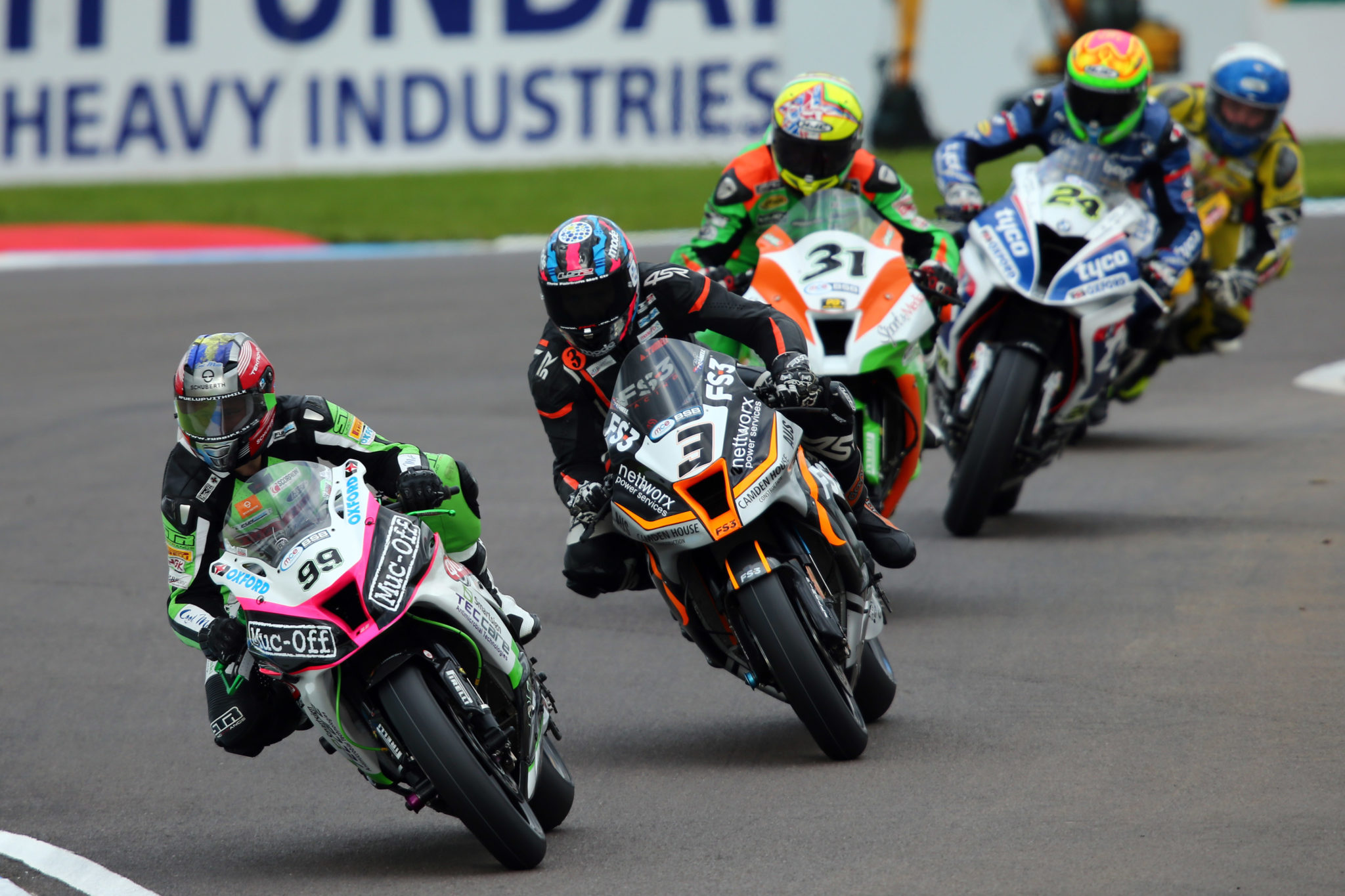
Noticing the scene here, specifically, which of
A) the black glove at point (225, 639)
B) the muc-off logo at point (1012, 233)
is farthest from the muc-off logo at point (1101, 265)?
the black glove at point (225, 639)

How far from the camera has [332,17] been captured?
25.2 metres

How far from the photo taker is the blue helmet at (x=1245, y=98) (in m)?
11.1

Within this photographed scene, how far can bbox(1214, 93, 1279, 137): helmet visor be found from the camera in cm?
1120

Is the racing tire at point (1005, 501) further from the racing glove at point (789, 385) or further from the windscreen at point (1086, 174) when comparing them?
the racing glove at point (789, 385)

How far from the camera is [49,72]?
25281 millimetres

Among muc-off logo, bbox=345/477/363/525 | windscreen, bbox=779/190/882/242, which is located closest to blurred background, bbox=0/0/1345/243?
windscreen, bbox=779/190/882/242

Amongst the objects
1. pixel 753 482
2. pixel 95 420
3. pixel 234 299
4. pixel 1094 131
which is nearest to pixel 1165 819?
pixel 753 482

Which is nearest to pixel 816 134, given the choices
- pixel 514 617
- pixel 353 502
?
pixel 514 617

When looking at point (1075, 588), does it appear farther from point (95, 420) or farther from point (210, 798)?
point (95, 420)

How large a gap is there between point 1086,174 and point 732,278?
2128 millimetres

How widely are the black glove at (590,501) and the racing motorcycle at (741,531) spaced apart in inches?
2.3

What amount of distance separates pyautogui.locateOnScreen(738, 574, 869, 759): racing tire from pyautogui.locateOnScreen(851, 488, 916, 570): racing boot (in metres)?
0.72

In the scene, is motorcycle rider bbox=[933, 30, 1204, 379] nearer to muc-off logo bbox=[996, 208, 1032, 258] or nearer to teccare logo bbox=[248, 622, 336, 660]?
muc-off logo bbox=[996, 208, 1032, 258]

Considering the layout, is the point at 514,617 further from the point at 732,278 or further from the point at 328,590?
the point at 732,278
